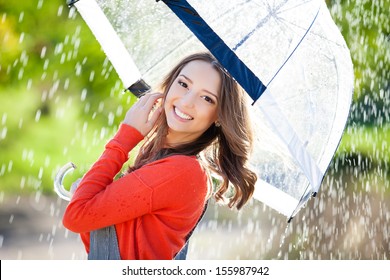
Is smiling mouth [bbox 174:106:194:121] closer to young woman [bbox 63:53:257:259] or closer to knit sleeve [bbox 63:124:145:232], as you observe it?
young woman [bbox 63:53:257:259]

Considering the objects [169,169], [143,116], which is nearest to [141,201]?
[169,169]

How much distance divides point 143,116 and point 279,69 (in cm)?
44

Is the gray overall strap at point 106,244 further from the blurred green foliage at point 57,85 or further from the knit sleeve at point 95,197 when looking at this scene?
the blurred green foliage at point 57,85

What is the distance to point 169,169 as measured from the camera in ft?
7.06

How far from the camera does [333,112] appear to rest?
2.38 metres

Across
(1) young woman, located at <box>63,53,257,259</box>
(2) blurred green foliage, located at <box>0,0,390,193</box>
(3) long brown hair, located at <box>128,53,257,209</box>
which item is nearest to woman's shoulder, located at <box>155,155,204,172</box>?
(1) young woman, located at <box>63,53,257,259</box>

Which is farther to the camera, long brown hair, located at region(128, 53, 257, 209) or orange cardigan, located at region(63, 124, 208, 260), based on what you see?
long brown hair, located at region(128, 53, 257, 209)

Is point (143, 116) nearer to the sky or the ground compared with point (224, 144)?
nearer to the sky

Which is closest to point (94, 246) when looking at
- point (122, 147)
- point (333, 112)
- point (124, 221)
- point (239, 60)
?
point (124, 221)

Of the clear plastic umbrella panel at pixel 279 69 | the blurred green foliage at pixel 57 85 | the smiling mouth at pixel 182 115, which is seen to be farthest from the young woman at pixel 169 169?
the blurred green foliage at pixel 57 85

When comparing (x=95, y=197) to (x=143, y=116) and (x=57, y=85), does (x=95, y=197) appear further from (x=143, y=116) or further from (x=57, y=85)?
(x=57, y=85)

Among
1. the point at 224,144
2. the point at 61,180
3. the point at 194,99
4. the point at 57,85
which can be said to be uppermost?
the point at 194,99

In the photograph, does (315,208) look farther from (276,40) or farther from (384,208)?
(276,40)

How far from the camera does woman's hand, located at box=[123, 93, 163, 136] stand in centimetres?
228
